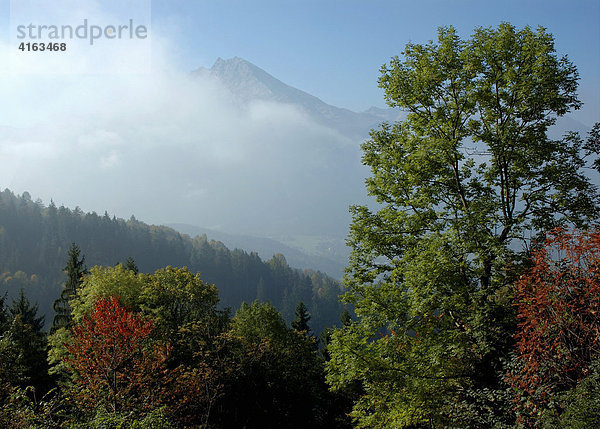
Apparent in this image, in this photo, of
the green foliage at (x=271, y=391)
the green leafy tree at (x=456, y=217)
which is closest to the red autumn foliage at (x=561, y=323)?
the green leafy tree at (x=456, y=217)

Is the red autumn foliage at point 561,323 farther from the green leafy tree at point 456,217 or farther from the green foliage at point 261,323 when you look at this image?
the green foliage at point 261,323

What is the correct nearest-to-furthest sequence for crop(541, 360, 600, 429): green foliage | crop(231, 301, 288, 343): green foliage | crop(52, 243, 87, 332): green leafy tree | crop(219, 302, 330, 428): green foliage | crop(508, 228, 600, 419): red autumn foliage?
crop(541, 360, 600, 429): green foliage < crop(508, 228, 600, 419): red autumn foliage < crop(219, 302, 330, 428): green foliage < crop(231, 301, 288, 343): green foliage < crop(52, 243, 87, 332): green leafy tree

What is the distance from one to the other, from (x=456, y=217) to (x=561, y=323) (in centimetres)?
409

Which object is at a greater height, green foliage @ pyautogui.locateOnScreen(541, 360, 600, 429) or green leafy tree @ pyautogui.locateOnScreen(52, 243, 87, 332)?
green foliage @ pyautogui.locateOnScreen(541, 360, 600, 429)

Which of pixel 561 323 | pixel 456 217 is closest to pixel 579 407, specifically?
pixel 561 323

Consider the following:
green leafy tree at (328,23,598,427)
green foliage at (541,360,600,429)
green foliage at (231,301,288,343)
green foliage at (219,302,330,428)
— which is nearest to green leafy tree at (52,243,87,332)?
green foliage at (231,301,288,343)

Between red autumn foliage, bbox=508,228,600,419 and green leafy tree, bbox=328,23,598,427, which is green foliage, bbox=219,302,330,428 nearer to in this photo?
green leafy tree, bbox=328,23,598,427

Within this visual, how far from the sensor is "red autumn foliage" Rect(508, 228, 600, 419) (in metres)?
8.41

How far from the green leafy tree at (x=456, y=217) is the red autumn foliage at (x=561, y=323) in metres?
1.31

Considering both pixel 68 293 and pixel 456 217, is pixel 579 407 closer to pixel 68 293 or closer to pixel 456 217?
pixel 456 217

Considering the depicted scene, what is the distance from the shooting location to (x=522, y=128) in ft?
38.7

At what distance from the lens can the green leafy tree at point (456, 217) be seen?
11.0 m

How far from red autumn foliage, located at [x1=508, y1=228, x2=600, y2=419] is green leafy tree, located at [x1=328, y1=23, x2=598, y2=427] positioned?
1315 mm

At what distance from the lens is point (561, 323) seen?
27.5 feet
